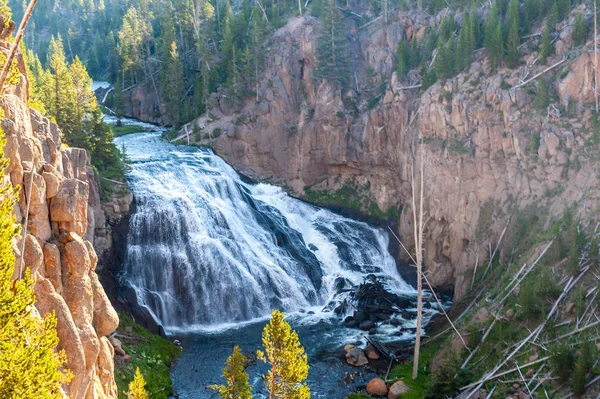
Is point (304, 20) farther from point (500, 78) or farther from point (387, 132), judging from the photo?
point (500, 78)

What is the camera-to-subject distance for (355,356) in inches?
1315

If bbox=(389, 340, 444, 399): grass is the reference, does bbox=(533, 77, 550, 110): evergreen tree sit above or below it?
above

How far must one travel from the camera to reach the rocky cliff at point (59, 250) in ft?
56.0

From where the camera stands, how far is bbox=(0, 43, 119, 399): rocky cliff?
1708 centimetres

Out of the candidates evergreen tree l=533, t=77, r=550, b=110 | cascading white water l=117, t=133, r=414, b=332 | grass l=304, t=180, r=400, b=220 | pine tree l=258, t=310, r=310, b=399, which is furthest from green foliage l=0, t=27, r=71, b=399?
grass l=304, t=180, r=400, b=220

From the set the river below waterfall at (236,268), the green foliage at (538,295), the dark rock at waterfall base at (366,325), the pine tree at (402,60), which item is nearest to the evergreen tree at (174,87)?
the river below waterfall at (236,268)

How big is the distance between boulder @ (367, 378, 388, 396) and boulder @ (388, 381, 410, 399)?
15.8 inches

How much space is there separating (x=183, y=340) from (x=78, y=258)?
60.2ft

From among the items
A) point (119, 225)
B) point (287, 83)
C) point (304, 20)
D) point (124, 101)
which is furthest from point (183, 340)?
point (124, 101)

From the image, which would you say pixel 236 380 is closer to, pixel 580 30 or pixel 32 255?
pixel 32 255

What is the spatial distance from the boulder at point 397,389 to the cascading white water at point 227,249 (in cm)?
1286

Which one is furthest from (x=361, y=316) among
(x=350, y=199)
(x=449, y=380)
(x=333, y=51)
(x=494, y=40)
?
(x=333, y=51)

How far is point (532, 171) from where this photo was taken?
40.6 metres

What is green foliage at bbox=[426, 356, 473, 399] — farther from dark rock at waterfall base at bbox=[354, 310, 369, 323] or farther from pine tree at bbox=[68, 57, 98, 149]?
pine tree at bbox=[68, 57, 98, 149]
